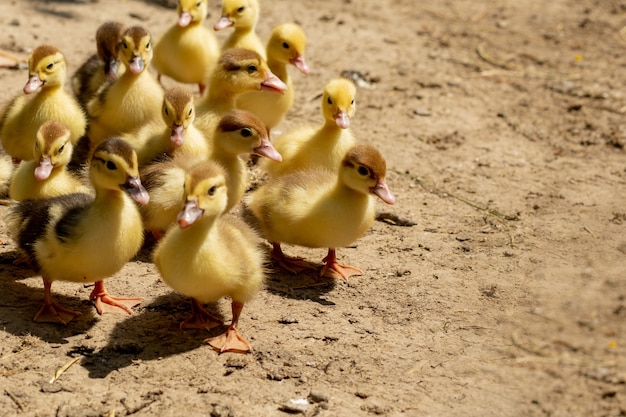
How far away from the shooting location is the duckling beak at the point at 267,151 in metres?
5.97

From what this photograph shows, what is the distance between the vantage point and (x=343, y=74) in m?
9.14

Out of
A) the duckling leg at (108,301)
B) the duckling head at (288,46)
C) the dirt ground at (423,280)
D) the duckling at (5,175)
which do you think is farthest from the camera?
the duckling head at (288,46)

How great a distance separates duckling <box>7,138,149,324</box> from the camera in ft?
16.4

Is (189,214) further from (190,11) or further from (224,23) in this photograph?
(190,11)

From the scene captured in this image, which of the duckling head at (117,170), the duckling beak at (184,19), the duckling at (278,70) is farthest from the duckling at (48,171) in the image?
the duckling beak at (184,19)

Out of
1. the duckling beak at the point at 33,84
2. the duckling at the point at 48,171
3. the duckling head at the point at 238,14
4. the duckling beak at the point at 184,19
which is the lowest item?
the duckling at the point at 48,171

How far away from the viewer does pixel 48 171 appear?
554 centimetres

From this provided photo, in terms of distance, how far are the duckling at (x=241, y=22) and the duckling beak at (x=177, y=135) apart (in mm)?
1872

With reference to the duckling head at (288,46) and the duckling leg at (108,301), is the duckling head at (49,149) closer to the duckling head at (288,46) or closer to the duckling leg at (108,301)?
the duckling leg at (108,301)

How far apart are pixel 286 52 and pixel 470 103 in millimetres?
2242

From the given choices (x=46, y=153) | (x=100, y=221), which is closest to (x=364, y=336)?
(x=100, y=221)

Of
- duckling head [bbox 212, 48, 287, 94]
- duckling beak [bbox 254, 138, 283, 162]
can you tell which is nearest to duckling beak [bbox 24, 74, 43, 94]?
duckling head [bbox 212, 48, 287, 94]

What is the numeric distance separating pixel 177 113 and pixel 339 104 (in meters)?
1.13

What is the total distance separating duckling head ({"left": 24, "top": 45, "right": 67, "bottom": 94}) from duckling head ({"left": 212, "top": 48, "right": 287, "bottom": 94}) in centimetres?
111
